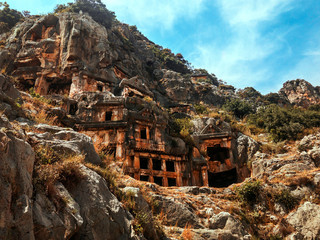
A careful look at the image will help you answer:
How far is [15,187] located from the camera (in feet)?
15.3

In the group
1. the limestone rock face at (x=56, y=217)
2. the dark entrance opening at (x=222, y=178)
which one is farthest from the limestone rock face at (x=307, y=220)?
the dark entrance opening at (x=222, y=178)

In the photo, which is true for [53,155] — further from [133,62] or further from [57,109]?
[133,62]

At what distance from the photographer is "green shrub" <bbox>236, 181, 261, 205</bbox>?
1180 centimetres

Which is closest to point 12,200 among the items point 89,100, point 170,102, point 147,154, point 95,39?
point 147,154

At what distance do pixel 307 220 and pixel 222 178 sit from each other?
1340cm

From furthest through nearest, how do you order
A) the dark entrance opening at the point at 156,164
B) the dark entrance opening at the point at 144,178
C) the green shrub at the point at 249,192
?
the dark entrance opening at the point at 156,164 < the dark entrance opening at the point at 144,178 < the green shrub at the point at 249,192

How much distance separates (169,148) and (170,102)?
17009 mm

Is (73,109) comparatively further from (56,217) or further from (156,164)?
(56,217)

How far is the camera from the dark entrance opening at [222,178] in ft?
74.9

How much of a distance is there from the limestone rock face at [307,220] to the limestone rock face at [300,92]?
46587mm

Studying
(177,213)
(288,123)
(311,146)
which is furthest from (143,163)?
(177,213)

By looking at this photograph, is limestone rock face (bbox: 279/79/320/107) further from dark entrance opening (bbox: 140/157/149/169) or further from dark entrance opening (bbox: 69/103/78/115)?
dark entrance opening (bbox: 69/103/78/115)

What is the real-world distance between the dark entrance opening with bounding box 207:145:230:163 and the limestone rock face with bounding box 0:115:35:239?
64.0 ft

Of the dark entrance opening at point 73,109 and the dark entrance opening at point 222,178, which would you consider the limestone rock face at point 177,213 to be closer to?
the dark entrance opening at point 222,178
